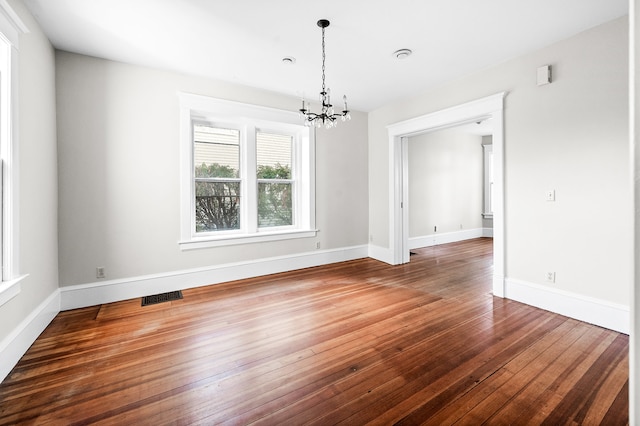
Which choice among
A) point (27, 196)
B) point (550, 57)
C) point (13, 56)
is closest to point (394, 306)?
point (550, 57)

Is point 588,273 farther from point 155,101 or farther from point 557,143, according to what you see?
point 155,101

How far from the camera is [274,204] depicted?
15.1ft

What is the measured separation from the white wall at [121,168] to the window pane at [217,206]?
34 centimetres

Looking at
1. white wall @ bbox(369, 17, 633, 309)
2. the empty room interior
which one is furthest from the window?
white wall @ bbox(369, 17, 633, 309)

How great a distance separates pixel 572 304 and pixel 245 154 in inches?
162

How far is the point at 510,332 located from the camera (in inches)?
100

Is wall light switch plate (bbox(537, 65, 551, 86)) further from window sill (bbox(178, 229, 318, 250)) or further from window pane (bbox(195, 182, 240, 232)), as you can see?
window pane (bbox(195, 182, 240, 232))

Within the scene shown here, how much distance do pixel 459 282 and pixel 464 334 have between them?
5.14 ft

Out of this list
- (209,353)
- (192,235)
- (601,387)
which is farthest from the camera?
(192,235)

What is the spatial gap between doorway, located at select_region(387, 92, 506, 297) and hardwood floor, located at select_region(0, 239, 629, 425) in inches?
27.9

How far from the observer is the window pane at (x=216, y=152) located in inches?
156

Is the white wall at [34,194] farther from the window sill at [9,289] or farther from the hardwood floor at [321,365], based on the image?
the hardwood floor at [321,365]

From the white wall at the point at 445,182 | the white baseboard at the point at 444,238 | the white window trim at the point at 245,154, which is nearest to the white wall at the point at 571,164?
the white window trim at the point at 245,154

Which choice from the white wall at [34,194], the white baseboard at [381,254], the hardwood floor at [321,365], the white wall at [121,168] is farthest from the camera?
the white baseboard at [381,254]
